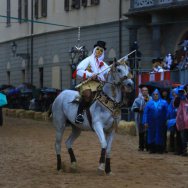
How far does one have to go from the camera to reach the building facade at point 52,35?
4012 cm

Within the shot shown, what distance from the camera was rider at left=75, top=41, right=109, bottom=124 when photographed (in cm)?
1427

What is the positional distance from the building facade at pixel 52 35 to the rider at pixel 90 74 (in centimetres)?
2272

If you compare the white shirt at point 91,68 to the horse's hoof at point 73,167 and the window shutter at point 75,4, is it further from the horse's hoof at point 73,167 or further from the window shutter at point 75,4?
the window shutter at point 75,4

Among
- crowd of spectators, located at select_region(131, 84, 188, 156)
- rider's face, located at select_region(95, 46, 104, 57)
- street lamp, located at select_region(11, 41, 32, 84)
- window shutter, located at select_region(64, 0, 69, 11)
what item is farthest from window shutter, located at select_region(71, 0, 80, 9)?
rider's face, located at select_region(95, 46, 104, 57)

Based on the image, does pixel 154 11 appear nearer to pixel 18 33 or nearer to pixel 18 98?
pixel 18 98

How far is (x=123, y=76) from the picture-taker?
1389 cm

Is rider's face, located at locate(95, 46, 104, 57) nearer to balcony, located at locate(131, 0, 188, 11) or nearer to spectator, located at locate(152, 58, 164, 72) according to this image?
spectator, located at locate(152, 58, 164, 72)

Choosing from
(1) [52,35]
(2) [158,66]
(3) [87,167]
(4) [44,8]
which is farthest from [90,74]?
(4) [44,8]

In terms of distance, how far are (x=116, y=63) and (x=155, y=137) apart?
5.19 metres

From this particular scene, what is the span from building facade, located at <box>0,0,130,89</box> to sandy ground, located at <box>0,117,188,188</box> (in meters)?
17.6

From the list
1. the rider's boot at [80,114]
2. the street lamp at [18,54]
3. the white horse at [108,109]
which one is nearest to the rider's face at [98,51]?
the white horse at [108,109]

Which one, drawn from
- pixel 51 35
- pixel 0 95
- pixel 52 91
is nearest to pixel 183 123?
pixel 0 95

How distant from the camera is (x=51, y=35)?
47.8m

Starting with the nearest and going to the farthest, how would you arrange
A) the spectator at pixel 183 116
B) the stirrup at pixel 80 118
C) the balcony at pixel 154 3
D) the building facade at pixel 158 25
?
1. the stirrup at pixel 80 118
2. the spectator at pixel 183 116
3. the balcony at pixel 154 3
4. the building facade at pixel 158 25
